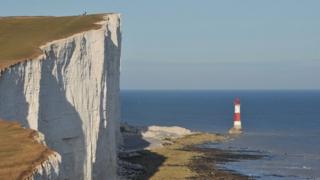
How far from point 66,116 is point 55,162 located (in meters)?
13.2

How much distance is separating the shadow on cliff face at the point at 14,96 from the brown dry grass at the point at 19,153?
13.1 feet

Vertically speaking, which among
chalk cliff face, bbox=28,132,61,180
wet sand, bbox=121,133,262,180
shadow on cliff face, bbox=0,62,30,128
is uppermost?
shadow on cliff face, bbox=0,62,30,128

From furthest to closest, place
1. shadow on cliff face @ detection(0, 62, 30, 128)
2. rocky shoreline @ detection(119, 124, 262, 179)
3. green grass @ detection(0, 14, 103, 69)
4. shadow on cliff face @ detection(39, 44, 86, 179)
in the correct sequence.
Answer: rocky shoreline @ detection(119, 124, 262, 179), shadow on cliff face @ detection(39, 44, 86, 179), green grass @ detection(0, 14, 103, 69), shadow on cliff face @ detection(0, 62, 30, 128)

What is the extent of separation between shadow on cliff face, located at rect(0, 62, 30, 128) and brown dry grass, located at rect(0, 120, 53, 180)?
3.98 meters

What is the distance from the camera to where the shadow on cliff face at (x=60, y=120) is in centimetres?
2750

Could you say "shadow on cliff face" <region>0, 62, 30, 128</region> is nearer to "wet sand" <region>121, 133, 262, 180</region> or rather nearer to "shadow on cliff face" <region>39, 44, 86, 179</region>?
"shadow on cliff face" <region>39, 44, 86, 179</region>

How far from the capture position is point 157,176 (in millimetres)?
42438

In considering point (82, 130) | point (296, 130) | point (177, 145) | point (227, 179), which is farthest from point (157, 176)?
point (296, 130)

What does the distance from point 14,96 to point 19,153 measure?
7983 millimetres

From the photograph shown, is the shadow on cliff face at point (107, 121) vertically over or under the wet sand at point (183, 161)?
over

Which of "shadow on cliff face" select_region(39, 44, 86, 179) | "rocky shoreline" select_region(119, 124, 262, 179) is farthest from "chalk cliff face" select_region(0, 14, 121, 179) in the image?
"rocky shoreline" select_region(119, 124, 262, 179)

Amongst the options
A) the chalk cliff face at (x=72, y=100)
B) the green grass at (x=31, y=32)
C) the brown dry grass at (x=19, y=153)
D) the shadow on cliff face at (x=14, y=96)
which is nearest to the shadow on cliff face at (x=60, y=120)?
the chalk cliff face at (x=72, y=100)

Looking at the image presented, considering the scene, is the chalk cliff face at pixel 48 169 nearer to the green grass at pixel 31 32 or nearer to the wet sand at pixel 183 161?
the green grass at pixel 31 32

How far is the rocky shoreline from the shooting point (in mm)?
44037
